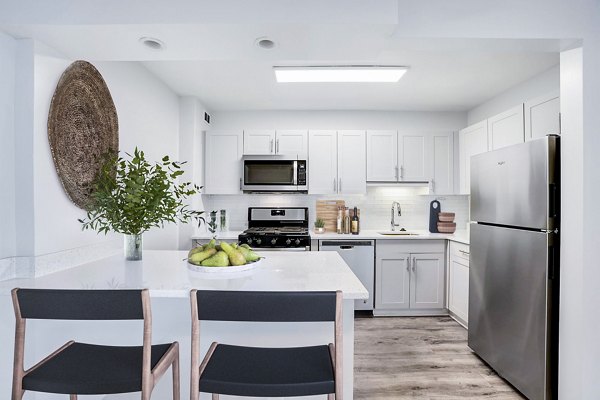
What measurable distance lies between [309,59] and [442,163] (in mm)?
2768

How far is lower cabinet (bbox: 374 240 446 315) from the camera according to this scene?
152 inches

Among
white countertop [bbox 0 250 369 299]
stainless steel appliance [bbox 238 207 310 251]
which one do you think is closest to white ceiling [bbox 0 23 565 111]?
white countertop [bbox 0 250 369 299]

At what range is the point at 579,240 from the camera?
1853 mm

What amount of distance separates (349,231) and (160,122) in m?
2.41

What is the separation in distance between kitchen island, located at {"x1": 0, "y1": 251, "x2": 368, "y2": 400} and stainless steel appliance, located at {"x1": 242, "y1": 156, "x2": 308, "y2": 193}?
7.22ft

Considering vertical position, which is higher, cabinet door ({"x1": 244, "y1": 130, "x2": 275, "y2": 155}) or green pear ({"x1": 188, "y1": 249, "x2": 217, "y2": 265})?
cabinet door ({"x1": 244, "y1": 130, "x2": 275, "y2": 155})

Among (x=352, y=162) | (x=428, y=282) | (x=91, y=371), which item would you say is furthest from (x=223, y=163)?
(x=91, y=371)

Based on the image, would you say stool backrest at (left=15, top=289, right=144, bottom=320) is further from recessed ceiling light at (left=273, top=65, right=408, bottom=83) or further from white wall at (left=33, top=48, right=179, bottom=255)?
recessed ceiling light at (left=273, top=65, right=408, bottom=83)

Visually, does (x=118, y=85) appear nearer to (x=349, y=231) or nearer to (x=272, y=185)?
(x=272, y=185)

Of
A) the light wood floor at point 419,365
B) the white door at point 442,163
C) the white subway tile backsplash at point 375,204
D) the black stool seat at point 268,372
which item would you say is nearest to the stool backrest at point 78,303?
the black stool seat at point 268,372

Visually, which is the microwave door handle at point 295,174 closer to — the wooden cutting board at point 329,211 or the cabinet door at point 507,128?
the wooden cutting board at point 329,211

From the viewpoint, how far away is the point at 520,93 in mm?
3369

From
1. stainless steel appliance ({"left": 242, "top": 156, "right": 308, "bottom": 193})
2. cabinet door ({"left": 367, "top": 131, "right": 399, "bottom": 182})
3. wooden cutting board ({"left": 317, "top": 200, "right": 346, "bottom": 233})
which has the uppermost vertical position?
cabinet door ({"left": 367, "top": 131, "right": 399, "bottom": 182})

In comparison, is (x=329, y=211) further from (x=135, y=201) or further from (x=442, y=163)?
(x=135, y=201)
